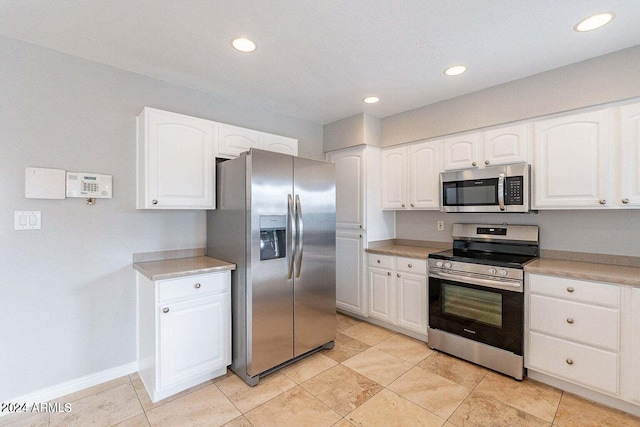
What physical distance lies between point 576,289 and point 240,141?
297 centimetres

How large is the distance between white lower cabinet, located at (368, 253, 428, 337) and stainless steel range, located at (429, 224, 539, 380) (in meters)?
0.14

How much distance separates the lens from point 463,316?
262 cm

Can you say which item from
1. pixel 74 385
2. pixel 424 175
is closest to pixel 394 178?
pixel 424 175

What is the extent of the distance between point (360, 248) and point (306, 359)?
139 centimetres

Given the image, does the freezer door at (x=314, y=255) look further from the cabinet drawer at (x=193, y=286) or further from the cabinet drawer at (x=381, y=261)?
the cabinet drawer at (x=381, y=261)

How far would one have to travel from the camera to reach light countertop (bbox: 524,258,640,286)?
1.92m

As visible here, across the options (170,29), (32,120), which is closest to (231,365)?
(32,120)

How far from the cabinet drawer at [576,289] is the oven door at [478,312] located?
155mm

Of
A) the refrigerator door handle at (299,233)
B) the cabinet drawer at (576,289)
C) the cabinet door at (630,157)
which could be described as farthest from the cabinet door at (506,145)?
the refrigerator door handle at (299,233)

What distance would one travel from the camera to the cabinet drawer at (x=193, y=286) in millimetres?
2072

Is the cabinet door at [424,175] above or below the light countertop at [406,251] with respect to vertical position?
above

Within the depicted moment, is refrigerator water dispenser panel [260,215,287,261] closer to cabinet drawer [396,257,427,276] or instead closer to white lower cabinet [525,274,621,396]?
cabinet drawer [396,257,427,276]

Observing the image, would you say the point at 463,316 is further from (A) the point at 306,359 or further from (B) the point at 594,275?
(A) the point at 306,359

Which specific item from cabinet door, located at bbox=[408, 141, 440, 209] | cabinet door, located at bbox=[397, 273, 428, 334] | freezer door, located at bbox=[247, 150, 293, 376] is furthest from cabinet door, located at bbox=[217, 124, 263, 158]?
cabinet door, located at bbox=[397, 273, 428, 334]
